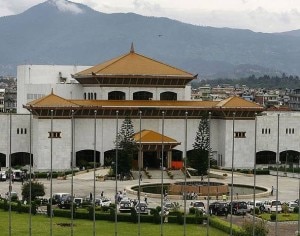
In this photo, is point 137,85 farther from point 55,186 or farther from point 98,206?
point 98,206

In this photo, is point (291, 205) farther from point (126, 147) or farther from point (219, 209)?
point (126, 147)

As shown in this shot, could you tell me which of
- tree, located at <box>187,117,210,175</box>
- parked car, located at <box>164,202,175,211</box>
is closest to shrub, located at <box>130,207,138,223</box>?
parked car, located at <box>164,202,175,211</box>

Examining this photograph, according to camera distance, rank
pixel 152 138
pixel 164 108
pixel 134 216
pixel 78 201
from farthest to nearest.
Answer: pixel 164 108 → pixel 152 138 → pixel 78 201 → pixel 134 216

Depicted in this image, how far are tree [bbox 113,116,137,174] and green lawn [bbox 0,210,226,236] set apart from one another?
2336cm

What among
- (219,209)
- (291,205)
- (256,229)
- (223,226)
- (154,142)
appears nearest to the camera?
(256,229)

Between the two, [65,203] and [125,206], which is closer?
[125,206]

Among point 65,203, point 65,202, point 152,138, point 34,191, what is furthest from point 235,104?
point 65,203

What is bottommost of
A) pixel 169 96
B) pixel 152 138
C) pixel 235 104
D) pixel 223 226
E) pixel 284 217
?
pixel 284 217

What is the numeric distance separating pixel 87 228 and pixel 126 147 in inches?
→ 1088

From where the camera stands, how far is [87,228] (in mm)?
43656

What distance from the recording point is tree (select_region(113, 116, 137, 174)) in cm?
6994

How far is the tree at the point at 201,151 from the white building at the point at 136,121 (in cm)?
248

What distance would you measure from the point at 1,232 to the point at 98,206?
10073 mm

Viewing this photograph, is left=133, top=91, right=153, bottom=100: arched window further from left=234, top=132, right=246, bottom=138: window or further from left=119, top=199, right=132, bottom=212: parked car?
left=119, top=199, right=132, bottom=212: parked car
